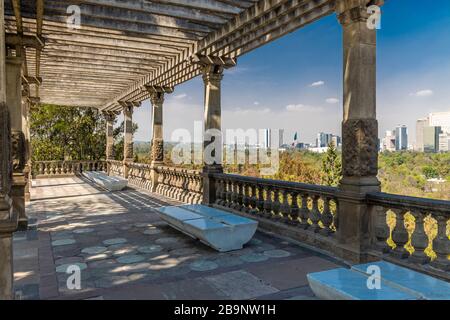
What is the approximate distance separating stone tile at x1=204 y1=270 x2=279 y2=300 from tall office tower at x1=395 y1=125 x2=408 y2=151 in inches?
3716

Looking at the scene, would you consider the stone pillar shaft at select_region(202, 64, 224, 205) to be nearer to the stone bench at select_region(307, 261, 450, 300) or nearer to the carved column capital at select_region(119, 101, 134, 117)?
the stone bench at select_region(307, 261, 450, 300)

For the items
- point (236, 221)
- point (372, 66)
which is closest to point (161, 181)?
point (236, 221)

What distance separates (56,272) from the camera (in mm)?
3926

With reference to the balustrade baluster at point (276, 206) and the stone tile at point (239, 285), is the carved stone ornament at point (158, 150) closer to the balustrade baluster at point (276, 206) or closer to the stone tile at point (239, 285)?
the balustrade baluster at point (276, 206)

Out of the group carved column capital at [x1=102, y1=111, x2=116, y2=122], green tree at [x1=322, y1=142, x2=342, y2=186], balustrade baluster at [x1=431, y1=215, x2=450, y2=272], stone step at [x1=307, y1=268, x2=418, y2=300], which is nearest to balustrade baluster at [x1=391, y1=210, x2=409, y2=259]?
balustrade baluster at [x1=431, y1=215, x2=450, y2=272]

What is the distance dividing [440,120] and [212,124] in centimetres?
8011

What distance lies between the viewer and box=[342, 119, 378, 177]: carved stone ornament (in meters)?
4.31

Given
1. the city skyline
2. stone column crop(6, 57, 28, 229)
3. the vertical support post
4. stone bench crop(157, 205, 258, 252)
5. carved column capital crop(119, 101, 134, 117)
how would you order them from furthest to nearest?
the city skyline
the vertical support post
carved column capital crop(119, 101, 134, 117)
stone column crop(6, 57, 28, 229)
stone bench crop(157, 205, 258, 252)

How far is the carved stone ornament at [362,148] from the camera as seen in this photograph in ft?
14.1

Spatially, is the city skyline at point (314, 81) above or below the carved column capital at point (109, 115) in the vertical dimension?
above

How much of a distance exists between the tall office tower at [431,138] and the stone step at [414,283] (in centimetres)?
8659

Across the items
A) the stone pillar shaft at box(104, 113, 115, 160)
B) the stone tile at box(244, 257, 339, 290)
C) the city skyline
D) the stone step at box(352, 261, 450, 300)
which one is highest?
the city skyline

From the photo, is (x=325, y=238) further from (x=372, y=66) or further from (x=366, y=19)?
(x=366, y=19)

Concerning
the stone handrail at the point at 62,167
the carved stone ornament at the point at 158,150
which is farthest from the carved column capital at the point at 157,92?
the stone handrail at the point at 62,167
